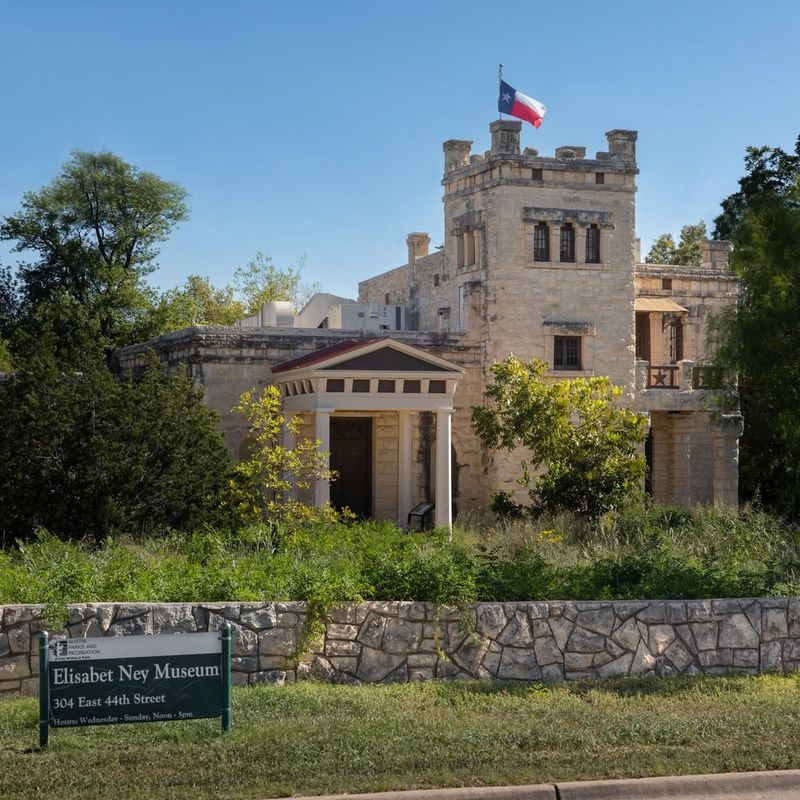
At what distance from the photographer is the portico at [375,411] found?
87.7 feet

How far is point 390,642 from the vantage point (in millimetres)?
12758

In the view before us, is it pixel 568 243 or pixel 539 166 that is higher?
pixel 539 166

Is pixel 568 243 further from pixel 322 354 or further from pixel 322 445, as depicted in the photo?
pixel 322 445

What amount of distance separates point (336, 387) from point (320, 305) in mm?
13712

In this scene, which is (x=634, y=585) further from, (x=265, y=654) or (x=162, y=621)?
(x=162, y=621)

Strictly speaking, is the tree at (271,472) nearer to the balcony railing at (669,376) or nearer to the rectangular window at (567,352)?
the rectangular window at (567,352)

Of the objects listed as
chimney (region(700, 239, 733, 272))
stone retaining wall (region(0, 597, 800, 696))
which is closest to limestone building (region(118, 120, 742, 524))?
chimney (region(700, 239, 733, 272))

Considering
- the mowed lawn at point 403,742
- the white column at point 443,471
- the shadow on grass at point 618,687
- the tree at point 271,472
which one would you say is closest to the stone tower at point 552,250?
the white column at point 443,471

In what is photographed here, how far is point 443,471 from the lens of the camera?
27.9m

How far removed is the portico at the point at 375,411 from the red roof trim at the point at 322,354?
2 cm

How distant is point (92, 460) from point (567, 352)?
14919 millimetres

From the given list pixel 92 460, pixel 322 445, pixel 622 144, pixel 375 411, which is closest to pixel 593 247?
pixel 622 144

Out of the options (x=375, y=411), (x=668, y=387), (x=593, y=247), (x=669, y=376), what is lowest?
(x=375, y=411)

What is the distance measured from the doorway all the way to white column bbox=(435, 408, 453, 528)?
290 centimetres
